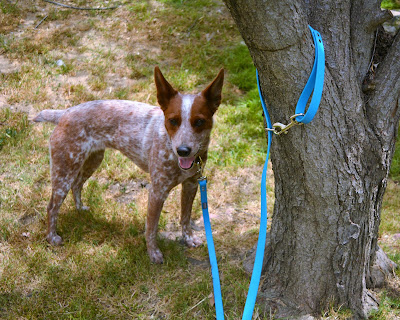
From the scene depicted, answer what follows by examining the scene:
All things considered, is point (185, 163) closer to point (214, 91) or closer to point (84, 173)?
point (214, 91)

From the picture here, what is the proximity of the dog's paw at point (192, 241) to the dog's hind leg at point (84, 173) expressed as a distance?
115 centimetres

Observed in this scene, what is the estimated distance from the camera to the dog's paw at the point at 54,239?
3.76 m

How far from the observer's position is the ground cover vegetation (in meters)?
3.14

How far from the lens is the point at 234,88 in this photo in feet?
21.3

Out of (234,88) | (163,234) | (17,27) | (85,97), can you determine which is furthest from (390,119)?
(17,27)

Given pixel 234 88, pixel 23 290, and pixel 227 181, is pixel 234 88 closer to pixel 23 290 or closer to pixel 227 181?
pixel 227 181

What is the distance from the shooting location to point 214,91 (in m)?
3.12

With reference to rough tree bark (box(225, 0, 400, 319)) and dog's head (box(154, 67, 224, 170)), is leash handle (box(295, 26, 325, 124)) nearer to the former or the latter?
rough tree bark (box(225, 0, 400, 319))

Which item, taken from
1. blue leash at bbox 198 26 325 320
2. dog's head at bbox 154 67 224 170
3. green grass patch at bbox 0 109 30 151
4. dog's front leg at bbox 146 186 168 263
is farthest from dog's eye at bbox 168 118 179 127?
green grass patch at bbox 0 109 30 151

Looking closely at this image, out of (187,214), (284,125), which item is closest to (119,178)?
(187,214)

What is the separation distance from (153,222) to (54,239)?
100 centimetres

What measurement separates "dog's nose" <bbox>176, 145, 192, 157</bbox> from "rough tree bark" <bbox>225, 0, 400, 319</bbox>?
0.73 metres

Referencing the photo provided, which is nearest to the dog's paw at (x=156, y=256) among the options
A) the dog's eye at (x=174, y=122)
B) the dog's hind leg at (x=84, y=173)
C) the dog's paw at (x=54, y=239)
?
the dog's paw at (x=54, y=239)

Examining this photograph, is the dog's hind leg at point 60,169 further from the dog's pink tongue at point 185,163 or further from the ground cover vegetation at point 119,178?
the dog's pink tongue at point 185,163
